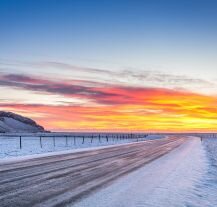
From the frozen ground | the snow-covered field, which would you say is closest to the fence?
the snow-covered field

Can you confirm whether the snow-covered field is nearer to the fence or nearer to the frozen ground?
the fence

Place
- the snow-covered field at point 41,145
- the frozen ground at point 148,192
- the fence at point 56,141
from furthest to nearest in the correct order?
Answer: the fence at point 56,141 < the snow-covered field at point 41,145 < the frozen ground at point 148,192

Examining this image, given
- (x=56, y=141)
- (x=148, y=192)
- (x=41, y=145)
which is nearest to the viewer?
(x=148, y=192)

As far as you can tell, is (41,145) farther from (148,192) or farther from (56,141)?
(148,192)

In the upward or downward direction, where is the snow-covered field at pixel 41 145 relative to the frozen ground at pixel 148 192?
upward

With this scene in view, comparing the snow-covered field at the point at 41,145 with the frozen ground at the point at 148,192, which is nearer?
the frozen ground at the point at 148,192

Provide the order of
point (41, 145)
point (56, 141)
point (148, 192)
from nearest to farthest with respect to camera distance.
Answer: point (148, 192)
point (41, 145)
point (56, 141)

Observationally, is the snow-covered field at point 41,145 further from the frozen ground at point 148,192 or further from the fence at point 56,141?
the frozen ground at point 148,192

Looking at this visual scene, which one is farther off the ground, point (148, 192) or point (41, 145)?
point (41, 145)

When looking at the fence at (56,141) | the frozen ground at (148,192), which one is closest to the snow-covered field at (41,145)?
the fence at (56,141)

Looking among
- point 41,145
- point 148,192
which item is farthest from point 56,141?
Answer: point 148,192

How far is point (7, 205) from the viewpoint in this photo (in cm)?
852

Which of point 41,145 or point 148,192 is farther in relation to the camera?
point 41,145

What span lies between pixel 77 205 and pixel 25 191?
2.38 m
